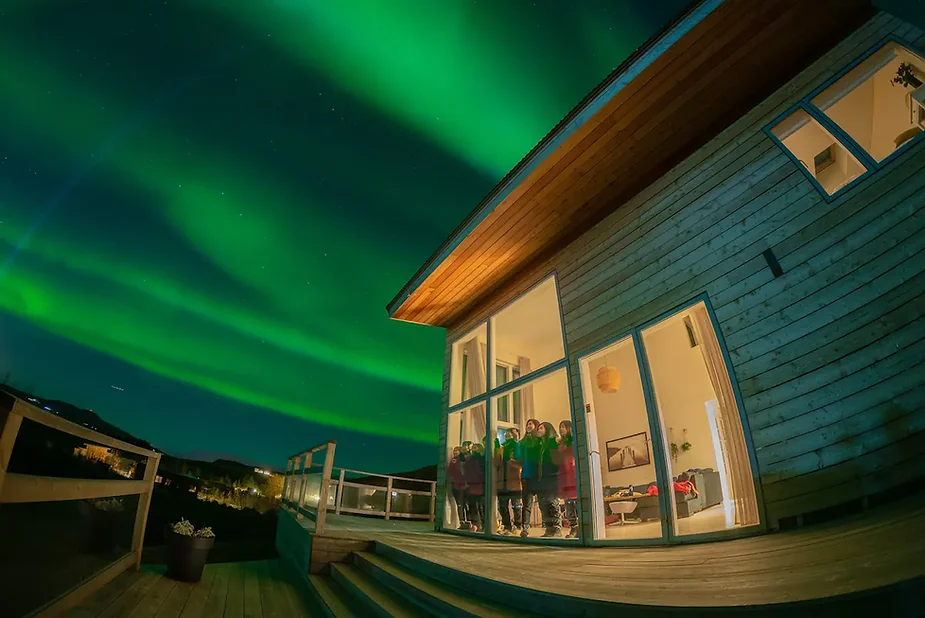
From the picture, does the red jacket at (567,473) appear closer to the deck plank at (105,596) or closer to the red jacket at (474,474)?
the red jacket at (474,474)

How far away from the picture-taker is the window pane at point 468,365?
7035 mm

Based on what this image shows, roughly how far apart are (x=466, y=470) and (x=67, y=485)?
5.21 meters

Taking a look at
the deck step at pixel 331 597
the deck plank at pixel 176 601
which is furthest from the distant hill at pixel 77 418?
the deck step at pixel 331 597

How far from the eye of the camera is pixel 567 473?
15.3 feet

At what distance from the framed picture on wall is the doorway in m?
0.02

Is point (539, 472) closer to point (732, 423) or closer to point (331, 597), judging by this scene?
point (732, 423)

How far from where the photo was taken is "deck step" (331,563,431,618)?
2564 millimetres

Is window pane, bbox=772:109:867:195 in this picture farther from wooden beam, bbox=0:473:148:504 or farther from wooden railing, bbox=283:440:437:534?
wooden railing, bbox=283:440:437:534

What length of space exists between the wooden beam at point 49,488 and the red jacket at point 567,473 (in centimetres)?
441

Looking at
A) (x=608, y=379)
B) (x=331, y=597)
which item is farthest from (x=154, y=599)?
(x=608, y=379)

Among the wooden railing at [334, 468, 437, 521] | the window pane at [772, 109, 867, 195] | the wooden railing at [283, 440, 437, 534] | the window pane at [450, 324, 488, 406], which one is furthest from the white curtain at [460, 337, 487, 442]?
the window pane at [772, 109, 867, 195]

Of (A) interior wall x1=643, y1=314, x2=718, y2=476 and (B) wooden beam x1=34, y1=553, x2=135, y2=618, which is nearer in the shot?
(B) wooden beam x1=34, y1=553, x2=135, y2=618

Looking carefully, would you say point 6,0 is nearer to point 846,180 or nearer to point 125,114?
point 125,114

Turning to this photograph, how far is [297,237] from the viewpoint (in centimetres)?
2534
